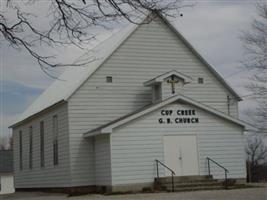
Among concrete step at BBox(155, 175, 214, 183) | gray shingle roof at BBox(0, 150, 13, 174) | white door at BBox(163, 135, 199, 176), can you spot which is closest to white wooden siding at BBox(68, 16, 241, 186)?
white door at BBox(163, 135, 199, 176)

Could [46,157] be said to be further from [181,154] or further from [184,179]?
[184,179]

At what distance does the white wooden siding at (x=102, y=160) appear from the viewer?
29.6 metres

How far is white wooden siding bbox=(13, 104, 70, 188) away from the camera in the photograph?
106ft

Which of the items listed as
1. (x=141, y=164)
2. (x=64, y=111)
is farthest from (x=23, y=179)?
(x=141, y=164)

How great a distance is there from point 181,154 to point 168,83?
4.03 meters

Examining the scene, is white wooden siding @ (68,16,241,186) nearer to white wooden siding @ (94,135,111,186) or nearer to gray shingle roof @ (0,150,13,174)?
white wooden siding @ (94,135,111,186)

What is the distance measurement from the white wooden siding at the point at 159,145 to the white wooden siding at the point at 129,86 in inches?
119

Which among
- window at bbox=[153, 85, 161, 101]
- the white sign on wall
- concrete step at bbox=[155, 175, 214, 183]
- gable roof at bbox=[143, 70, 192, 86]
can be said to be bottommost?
concrete step at bbox=[155, 175, 214, 183]

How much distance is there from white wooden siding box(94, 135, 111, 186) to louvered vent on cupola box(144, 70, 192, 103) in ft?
13.5

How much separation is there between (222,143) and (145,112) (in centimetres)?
491

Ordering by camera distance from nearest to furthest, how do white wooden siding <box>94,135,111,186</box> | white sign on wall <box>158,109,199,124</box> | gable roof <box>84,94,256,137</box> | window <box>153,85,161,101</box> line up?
1. gable roof <box>84,94,256,137</box>
2. white wooden siding <box>94,135,111,186</box>
3. white sign on wall <box>158,109,199,124</box>
4. window <box>153,85,161,101</box>

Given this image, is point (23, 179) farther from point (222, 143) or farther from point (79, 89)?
point (222, 143)

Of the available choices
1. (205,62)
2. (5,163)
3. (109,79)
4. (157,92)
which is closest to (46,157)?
(109,79)

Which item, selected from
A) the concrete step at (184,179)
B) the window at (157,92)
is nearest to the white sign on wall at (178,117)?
the window at (157,92)
